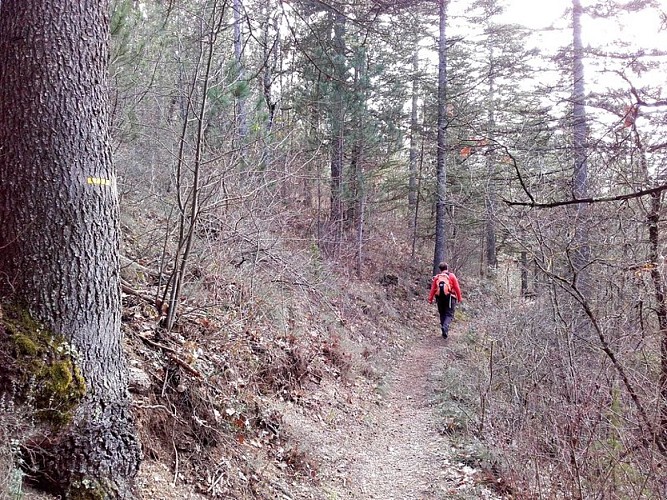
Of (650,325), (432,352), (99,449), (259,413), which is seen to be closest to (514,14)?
(432,352)

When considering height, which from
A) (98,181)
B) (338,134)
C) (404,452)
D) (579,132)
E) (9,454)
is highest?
(338,134)

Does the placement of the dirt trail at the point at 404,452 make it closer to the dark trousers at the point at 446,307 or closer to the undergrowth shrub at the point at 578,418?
the undergrowth shrub at the point at 578,418

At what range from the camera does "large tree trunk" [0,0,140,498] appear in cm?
255

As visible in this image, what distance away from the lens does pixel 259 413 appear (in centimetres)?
514

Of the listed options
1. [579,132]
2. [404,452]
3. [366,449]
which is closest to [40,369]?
[366,449]

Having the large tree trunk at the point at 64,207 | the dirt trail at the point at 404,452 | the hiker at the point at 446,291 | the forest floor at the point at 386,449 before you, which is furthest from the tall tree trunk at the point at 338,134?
the large tree trunk at the point at 64,207

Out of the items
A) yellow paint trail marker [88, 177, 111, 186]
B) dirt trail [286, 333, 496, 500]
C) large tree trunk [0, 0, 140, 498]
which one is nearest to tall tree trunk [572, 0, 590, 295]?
dirt trail [286, 333, 496, 500]

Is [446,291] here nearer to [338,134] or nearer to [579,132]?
[579,132]

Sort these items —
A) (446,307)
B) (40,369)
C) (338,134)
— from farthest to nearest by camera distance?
(338,134)
(446,307)
(40,369)

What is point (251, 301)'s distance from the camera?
690 cm

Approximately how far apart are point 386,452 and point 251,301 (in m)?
2.76

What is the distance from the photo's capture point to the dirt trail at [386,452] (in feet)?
16.7

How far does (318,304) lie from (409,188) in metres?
10.6

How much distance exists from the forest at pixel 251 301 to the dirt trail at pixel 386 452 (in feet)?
0.17
